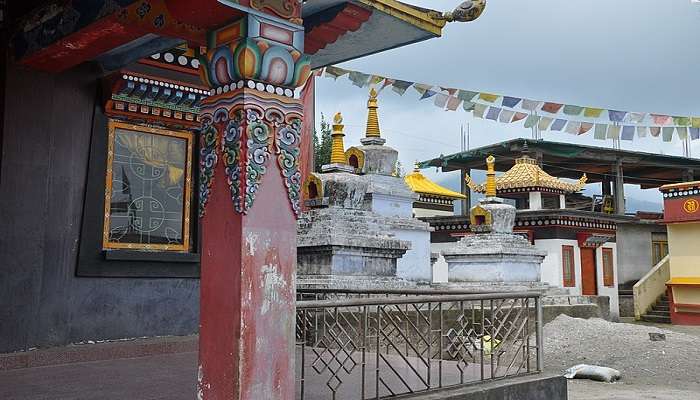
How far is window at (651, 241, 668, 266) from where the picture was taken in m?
28.3

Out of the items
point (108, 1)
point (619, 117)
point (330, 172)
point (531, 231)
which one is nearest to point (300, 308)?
point (108, 1)

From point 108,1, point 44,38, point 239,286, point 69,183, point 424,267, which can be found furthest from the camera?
point 424,267

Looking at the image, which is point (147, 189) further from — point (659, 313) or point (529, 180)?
point (529, 180)

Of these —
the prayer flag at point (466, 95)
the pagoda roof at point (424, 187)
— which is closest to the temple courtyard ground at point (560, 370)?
the prayer flag at point (466, 95)

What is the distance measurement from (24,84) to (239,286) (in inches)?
157

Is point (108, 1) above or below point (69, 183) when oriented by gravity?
above

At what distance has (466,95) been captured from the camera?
61.1 feet

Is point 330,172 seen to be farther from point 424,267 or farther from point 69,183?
point 69,183

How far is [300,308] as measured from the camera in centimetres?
486

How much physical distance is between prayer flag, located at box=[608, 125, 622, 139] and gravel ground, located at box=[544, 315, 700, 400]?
762 cm

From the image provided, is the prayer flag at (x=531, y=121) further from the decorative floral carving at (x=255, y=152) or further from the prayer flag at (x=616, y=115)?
the decorative floral carving at (x=255, y=152)

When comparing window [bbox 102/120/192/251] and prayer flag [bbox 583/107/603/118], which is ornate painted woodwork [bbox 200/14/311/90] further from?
prayer flag [bbox 583/107/603/118]

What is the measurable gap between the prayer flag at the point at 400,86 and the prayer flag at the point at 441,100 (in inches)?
39.8

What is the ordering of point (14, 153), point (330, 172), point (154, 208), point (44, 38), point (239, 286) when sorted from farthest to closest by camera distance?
point (330, 172) < point (154, 208) < point (14, 153) < point (44, 38) < point (239, 286)
